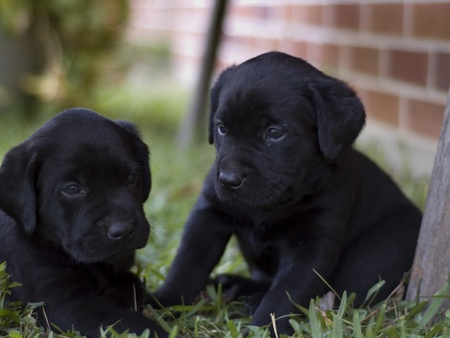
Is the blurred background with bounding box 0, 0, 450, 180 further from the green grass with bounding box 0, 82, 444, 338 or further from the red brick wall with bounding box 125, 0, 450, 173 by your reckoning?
the green grass with bounding box 0, 82, 444, 338

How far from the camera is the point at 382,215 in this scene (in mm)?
3160

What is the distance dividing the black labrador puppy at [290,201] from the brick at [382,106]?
2.24m

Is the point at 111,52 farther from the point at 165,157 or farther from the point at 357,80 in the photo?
the point at 357,80

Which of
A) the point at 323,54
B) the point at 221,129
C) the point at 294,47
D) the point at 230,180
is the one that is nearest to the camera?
the point at 230,180

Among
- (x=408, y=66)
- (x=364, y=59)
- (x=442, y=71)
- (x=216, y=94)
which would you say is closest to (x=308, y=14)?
(x=364, y=59)

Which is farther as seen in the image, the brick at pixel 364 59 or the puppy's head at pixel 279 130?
the brick at pixel 364 59

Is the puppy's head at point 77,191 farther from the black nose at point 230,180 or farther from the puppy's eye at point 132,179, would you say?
the black nose at point 230,180

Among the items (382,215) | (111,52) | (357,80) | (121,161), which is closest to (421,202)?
(382,215)

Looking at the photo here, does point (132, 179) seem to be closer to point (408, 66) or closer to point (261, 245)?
point (261, 245)

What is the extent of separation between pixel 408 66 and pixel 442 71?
1.54 ft

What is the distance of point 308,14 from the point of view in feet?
20.9

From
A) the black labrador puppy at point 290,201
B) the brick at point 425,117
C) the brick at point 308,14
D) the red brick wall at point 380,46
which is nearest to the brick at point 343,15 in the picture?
the red brick wall at point 380,46

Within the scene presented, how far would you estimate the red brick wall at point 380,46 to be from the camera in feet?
15.6

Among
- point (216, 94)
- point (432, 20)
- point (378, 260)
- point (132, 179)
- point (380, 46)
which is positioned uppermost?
point (432, 20)
